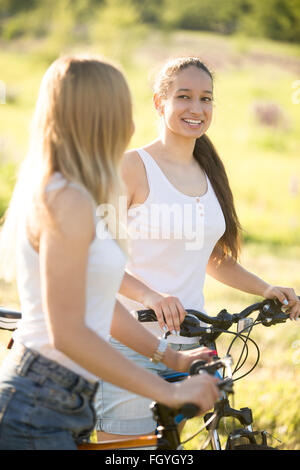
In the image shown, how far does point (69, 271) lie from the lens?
143 centimetres

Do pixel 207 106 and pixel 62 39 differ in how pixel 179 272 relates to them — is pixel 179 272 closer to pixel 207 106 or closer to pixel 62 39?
pixel 207 106

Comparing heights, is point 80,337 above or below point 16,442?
above

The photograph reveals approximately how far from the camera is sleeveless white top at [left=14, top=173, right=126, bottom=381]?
153 centimetres

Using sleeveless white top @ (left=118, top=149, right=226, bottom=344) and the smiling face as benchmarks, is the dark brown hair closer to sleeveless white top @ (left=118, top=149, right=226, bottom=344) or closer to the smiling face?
the smiling face

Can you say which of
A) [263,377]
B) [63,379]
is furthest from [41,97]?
[263,377]

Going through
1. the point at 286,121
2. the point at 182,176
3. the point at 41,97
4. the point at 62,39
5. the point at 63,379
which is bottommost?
the point at 63,379

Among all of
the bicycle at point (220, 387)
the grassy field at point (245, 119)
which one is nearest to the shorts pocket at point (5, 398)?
the bicycle at point (220, 387)

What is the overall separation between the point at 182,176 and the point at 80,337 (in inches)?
45.9

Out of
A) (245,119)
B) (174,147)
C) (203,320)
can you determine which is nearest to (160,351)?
(203,320)

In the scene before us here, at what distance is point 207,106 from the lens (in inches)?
99.3

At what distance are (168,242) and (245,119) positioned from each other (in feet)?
41.4

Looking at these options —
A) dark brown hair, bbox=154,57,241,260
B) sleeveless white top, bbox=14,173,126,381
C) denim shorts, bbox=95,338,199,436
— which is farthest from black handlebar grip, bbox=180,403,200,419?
dark brown hair, bbox=154,57,241,260

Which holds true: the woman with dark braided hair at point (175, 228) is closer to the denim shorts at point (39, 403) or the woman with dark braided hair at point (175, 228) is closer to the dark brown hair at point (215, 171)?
the dark brown hair at point (215, 171)

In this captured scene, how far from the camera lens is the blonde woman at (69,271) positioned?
4.74ft
